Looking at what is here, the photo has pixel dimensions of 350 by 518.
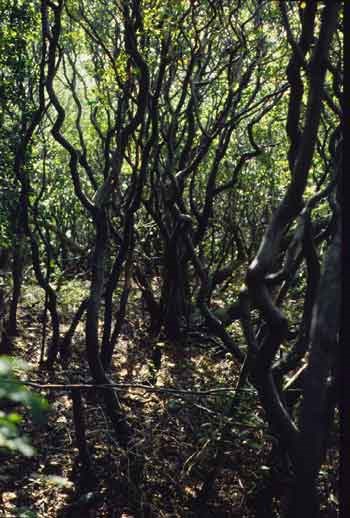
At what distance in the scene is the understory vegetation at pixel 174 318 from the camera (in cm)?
310

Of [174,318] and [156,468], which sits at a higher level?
[174,318]

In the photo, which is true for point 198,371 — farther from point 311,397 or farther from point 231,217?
point 311,397

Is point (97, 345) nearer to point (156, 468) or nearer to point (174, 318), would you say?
point (156, 468)

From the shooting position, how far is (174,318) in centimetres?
991

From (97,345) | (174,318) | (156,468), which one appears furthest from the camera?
(174,318)

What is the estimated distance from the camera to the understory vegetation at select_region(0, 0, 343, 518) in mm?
3104

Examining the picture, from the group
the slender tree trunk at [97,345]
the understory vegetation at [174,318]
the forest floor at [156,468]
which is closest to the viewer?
the understory vegetation at [174,318]

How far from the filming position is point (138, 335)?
10.3 metres

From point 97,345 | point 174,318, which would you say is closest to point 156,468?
point 97,345

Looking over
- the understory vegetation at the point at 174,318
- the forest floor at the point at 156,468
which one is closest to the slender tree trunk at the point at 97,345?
the understory vegetation at the point at 174,318

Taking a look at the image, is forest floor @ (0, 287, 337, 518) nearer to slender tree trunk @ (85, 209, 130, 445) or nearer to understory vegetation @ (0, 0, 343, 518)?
understory vegetation @ (0, 0, 343, 518)

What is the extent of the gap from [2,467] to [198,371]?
13.2 feet

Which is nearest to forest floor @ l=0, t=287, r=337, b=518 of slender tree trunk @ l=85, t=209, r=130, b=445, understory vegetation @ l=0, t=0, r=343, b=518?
understory vegetation @ l=0, t=0, r=343, b=518

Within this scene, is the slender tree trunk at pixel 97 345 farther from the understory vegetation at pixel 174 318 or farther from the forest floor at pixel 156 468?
the forest floor at pixel 156 468
